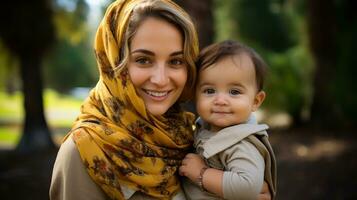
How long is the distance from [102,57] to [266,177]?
0.94 meters

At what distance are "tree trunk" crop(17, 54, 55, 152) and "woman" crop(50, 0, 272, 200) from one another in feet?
28.3

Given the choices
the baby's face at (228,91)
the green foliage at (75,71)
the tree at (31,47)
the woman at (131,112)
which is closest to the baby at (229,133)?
the baby's face at (228,91)

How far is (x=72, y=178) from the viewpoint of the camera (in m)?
1.88

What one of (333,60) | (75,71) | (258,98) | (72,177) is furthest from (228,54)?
(75,71)

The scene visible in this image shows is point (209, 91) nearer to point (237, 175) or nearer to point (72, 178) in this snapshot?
point (237, 175)

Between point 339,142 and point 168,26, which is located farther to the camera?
point 339,142

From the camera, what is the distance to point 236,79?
2076 millimetres

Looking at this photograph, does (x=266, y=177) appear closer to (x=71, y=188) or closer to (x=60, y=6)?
(x=71, y=188)

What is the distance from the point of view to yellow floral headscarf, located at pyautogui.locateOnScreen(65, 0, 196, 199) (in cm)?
191

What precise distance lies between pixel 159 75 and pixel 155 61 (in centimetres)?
6

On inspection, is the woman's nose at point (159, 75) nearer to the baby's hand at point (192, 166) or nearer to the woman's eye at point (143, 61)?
the woman's eye at point (143, 61)

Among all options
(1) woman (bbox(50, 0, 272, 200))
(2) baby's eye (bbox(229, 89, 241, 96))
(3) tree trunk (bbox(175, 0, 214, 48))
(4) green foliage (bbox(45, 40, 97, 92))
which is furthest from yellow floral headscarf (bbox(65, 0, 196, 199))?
(4) green foliage (bbox(45, 40, 97, 92))

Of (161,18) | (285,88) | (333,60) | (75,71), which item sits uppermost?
(161,18)

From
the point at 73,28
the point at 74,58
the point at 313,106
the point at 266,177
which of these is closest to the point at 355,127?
the point at 313,106
